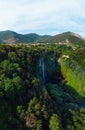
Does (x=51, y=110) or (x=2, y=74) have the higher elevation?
(x=2, y=74)

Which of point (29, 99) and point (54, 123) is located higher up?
point (29, 99)

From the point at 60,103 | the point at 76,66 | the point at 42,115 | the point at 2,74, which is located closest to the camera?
the point at 42,115

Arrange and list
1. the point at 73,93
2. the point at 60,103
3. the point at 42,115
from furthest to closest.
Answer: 1. the point at 73,93
2. the point at 60,103
3. the point at 42,115

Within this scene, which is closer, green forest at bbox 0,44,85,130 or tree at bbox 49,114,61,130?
tree at bbox 49,114,61,130

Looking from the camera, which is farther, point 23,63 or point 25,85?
point 23,63

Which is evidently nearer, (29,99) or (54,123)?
(54,123)

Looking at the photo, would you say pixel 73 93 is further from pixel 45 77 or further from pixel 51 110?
pixel 51 110

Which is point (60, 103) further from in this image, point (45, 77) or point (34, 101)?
point (45, 77)

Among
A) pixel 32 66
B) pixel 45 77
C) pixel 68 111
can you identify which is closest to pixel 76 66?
pixel 45 77

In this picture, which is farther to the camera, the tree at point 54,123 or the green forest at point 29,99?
the green forest at point 29,99
